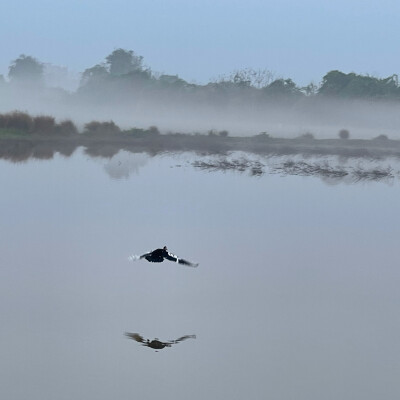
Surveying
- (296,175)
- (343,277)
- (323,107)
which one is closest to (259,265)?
(343,277)

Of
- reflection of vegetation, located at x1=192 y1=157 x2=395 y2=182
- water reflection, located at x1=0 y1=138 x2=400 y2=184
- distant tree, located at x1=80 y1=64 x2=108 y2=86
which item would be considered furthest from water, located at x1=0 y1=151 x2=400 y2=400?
distant tree, located at x1=80 y1=64 x2=108 y2=86

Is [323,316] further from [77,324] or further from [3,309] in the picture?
[3,309]

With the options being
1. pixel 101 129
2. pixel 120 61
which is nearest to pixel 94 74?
pixel 120 61

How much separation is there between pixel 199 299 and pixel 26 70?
135m

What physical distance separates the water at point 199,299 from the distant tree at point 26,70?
118718mm

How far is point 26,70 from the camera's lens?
479 ft

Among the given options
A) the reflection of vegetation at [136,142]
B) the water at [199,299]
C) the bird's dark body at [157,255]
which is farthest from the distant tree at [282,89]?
the bird's dark body at [157,255]

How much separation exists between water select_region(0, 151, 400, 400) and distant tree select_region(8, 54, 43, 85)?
118718 millimetres

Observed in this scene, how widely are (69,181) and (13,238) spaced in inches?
478

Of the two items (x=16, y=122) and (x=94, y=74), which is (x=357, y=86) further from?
(x=94, y=74)

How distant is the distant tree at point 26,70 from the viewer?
144875 mm

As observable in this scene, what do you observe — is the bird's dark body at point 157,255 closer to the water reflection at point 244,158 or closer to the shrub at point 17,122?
the water reflection at point 244,158

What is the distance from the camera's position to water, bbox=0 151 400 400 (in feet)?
43.2

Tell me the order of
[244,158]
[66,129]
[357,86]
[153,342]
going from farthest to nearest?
[357,86], [66,129], [244,158], [153,342]
